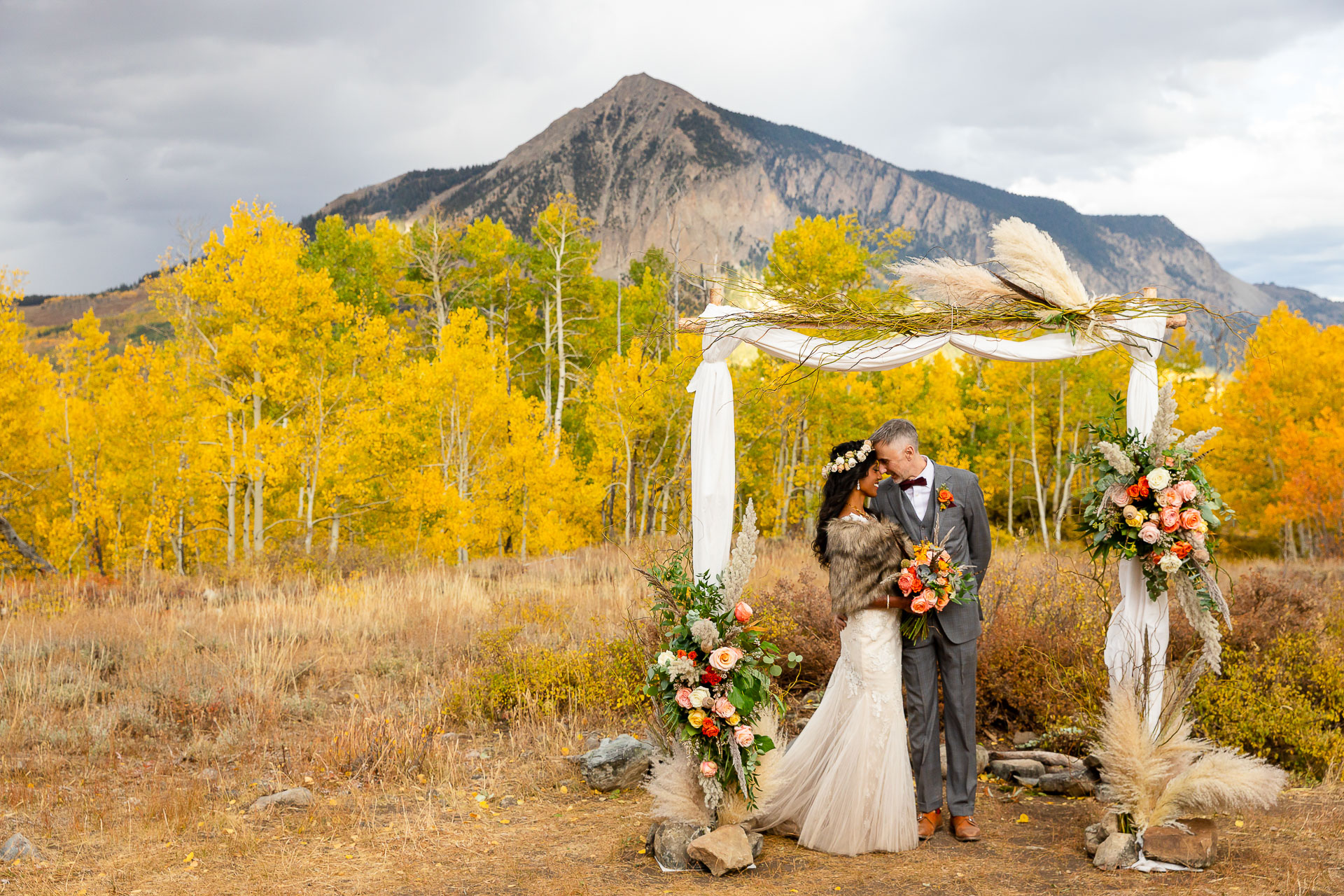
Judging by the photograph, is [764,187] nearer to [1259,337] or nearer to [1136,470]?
[1259,337]

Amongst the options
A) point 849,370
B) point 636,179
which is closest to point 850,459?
point 849,370

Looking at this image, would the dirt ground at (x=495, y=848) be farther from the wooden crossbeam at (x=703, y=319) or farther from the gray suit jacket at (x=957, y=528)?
the wooden crossbeam at (x=703, y=319)

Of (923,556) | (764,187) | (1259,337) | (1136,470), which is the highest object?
(764,187)

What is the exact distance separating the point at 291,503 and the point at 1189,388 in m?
29.5

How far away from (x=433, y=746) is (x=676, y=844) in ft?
8.47

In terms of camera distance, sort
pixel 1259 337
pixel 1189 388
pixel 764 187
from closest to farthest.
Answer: pixel 1259 337, pixel 1189 388, pixel 764 187

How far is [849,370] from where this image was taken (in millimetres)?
5617

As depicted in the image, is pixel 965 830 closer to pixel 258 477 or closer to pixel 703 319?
pixel 703 319

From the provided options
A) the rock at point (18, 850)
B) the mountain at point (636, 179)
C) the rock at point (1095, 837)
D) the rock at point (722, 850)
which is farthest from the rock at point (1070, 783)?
the mountain at point (636, 179)

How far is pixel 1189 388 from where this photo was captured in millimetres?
28453

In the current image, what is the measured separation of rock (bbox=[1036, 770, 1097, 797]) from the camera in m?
5.32

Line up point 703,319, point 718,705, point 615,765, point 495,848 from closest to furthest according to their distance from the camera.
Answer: point 718,705
point 495,848
point 703,319
point 615,765

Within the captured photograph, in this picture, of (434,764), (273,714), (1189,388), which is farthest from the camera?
(1189,388)

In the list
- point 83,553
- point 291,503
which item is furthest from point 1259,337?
point 83,553
